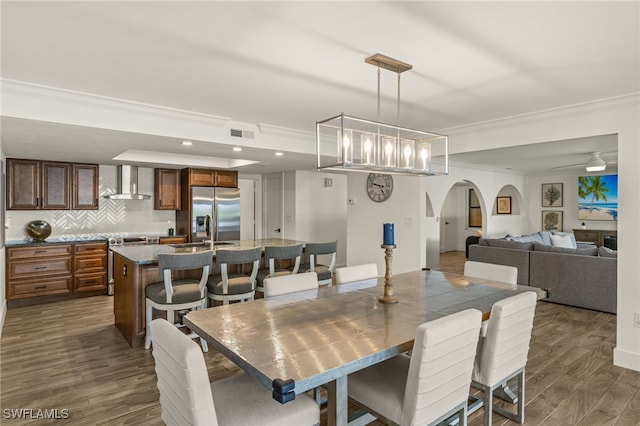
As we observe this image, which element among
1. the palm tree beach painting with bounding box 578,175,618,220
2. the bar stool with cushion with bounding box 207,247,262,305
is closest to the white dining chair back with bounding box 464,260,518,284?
the bar stool with cushion with bounding box 207,247,262,305

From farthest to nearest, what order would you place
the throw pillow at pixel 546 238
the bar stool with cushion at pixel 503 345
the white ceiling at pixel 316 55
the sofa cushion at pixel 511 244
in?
the throw pillow at pixel 546 238
the sofa cushion at pixel 511 244
the bar stool with cushion at pixel 503 345
the white ceiling at pixel 316 55

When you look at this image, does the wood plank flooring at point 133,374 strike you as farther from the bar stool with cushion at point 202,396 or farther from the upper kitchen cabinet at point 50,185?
the upper kitchen cabinet at point 50,185

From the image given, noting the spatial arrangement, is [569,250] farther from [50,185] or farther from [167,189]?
[50,185]

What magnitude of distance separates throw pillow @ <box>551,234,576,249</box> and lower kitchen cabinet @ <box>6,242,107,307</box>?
26.2 feet

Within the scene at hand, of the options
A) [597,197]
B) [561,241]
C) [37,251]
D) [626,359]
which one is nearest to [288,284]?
[626,359]

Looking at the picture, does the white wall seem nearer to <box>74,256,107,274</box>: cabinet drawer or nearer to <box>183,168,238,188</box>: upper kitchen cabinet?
<box>183,168,238,188</box>: upper kitchen cabinet

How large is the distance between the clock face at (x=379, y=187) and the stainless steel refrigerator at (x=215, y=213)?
2447 millimetres

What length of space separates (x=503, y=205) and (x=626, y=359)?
24.0 ft

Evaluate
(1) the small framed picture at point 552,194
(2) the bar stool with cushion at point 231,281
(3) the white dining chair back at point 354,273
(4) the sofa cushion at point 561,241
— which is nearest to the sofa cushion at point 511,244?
(4) the sofa cushion at point 561,241

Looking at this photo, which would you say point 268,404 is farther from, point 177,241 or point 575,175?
point 575,175

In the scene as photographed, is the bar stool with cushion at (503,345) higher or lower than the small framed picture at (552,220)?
lower

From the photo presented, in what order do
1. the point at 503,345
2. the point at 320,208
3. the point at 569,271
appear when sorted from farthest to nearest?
the point at 320,208 → the point at 569,271 → the point at 503,345

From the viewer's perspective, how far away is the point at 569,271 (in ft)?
16.4

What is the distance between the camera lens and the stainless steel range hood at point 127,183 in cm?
607
